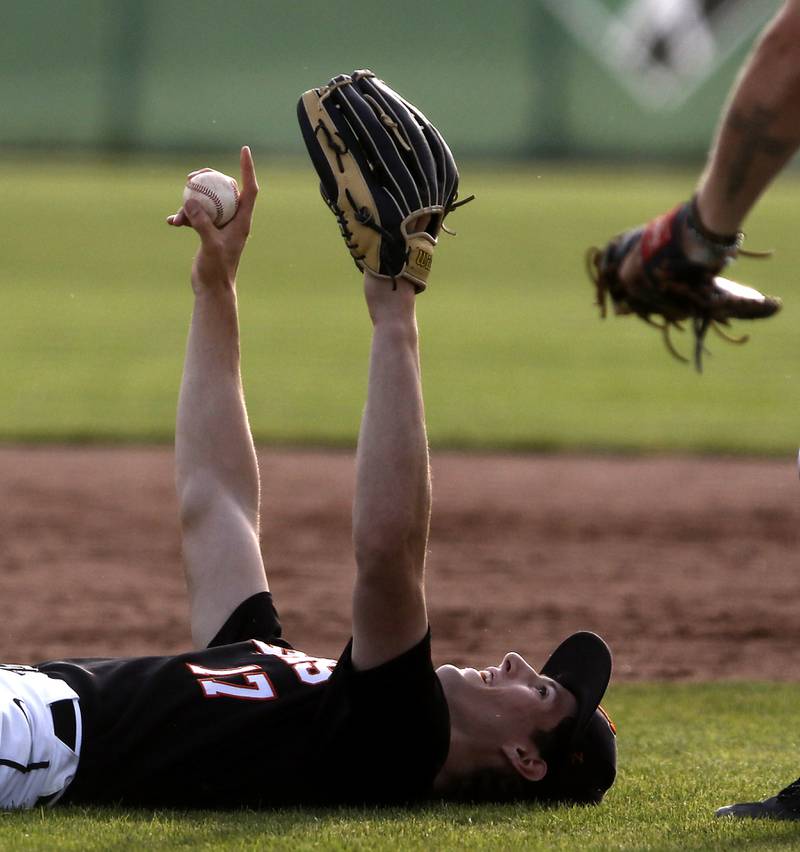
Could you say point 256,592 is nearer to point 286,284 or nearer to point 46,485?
point 46,485

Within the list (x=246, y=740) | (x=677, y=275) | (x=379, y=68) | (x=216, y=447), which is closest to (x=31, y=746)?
(x=246, y=740)

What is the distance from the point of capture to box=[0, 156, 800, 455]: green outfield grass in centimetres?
984

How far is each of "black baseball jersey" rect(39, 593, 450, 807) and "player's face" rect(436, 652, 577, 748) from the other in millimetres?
100

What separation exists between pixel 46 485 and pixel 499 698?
522cm

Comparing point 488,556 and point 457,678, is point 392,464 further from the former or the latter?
point 488,556

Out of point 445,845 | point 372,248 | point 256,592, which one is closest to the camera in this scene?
point 445,845

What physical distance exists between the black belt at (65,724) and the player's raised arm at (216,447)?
0.59 metres

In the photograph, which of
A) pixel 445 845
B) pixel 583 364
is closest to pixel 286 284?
pixel 583 364

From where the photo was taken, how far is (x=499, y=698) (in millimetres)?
3289

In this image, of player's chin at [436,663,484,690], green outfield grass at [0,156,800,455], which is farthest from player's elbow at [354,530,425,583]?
green outfield grass at [0,156,800,455]

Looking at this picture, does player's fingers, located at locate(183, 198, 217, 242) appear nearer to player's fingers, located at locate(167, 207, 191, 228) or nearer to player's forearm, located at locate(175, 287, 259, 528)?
player's fingers, located at locate(167, 207, 191, 228)

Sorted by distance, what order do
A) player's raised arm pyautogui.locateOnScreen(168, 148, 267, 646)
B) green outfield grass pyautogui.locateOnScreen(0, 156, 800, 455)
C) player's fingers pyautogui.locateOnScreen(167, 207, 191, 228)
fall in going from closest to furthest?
player's raised arm pyautogui.locateOnScreen(168, 148, 267, 646) < player's fingers pyautogui.locateOnScreen(167, 207, 191, 228) < green outfield grass pyautogui.locateOnScreen(0, 156, 800, 455)

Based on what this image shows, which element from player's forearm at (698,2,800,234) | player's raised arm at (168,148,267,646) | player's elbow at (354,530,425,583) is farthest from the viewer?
player's raised arm at (168,148,267,646)

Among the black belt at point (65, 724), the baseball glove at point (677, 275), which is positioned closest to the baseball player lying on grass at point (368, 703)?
the black belt at point (65, 724)
